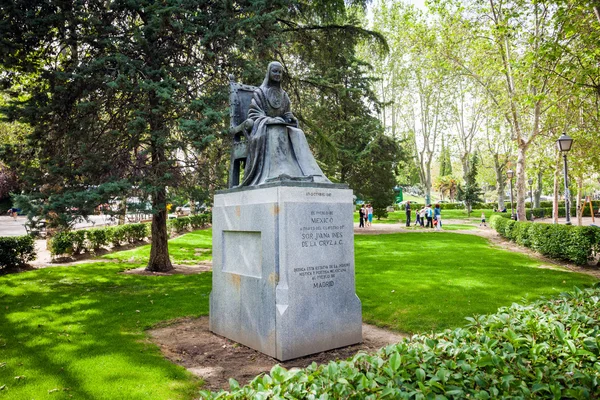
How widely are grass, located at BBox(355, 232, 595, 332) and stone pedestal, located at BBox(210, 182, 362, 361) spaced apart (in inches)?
70.6

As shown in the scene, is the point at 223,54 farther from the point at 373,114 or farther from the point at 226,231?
the point at 373,114

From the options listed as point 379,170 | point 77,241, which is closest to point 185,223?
point 77,241

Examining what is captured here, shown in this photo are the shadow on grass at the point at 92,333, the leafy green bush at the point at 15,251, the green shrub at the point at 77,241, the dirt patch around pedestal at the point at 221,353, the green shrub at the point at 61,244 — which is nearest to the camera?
the shadow on grass at the point at 92,333

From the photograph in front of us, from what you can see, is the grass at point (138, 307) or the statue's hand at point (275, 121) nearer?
the grass at point (138, 307)

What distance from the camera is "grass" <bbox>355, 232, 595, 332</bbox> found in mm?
7695

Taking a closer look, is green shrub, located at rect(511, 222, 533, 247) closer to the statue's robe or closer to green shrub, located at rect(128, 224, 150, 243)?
the statue's robe

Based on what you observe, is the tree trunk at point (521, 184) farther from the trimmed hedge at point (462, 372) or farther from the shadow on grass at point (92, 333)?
the trimmed hedge at point (462, 372)

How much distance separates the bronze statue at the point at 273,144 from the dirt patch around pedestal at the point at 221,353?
7.94ft

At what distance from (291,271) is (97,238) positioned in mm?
15884

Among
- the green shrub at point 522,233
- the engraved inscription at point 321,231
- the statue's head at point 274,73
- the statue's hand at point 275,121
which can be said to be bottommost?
the green shrub at point 522,233

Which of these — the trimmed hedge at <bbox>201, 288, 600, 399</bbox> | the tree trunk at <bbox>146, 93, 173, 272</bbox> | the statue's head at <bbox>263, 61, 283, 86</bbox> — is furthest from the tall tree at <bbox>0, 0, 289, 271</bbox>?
the trimmed hedge at <bbox>201, 288, 600, 399</bbox>

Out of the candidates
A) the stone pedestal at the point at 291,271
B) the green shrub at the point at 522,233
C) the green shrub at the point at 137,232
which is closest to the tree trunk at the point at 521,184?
the green shrub at the point at 522,233

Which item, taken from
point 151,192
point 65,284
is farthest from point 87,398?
point 65,284

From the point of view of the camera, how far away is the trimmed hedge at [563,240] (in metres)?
13.6
